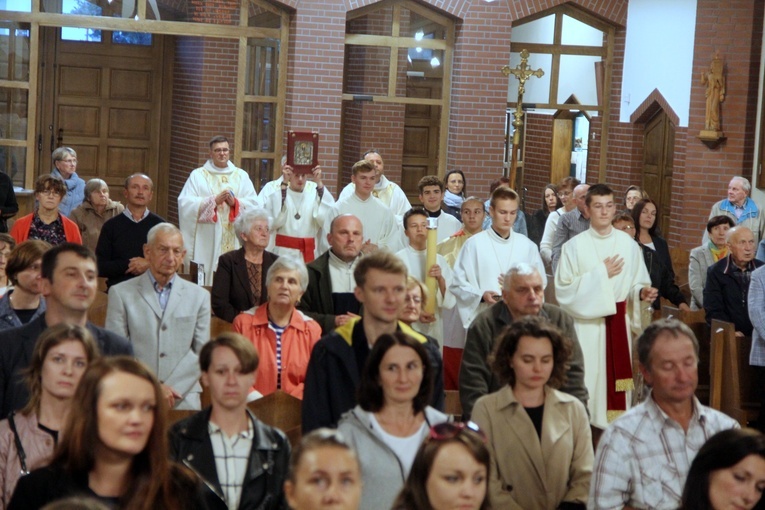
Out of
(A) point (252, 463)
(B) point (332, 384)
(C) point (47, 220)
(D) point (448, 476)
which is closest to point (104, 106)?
(C) point (47, 220)

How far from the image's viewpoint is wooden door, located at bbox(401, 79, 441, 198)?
16109 millimetres

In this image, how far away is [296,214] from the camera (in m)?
11.5

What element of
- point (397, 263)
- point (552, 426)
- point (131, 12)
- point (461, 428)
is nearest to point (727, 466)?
point (461, 428)

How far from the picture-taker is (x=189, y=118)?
665 inches

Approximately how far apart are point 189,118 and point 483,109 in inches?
160

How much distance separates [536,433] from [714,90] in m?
10.4

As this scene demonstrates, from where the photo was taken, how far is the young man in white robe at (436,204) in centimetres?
1102

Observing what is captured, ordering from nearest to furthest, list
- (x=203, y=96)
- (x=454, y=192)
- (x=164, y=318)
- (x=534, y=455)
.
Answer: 1. (x=534, y=455)
2. (x=164, y=318)
3. (x=454, y=192)
4. (x=203, y=96)

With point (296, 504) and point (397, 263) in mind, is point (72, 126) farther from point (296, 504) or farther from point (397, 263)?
point (296, 504)

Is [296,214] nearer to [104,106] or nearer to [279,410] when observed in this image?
[279,410]

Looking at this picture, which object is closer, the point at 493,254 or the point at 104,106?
the point at 493,254

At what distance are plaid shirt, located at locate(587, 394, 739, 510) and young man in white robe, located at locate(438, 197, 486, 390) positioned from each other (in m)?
3.44

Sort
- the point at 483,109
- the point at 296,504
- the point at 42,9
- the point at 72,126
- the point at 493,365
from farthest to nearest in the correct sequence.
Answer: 1. the point at 72,126
2. the point at 483,109
3. the point at 42,9
4. the point at 493,365
5. the point at 296,504

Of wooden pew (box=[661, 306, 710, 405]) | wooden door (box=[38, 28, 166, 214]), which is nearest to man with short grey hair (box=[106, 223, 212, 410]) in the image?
wooden pew (box=[661, 306, 710, 405])
